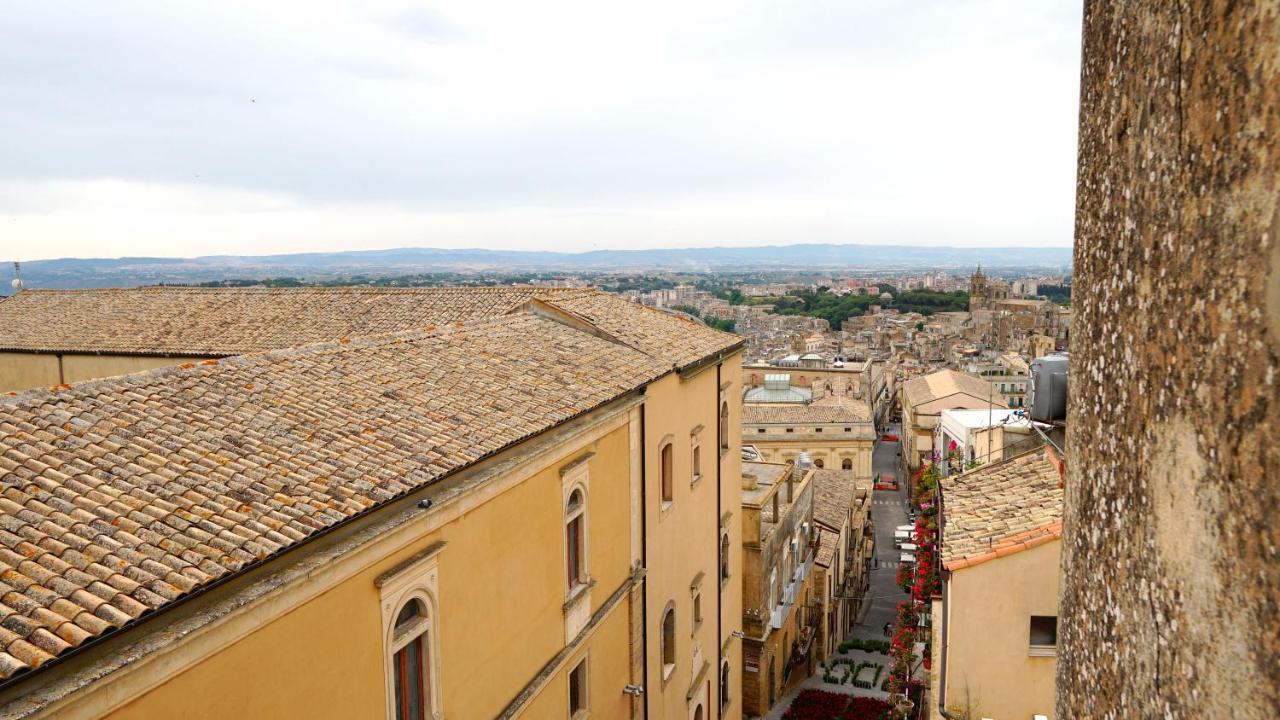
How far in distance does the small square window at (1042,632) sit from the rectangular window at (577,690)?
5435mm

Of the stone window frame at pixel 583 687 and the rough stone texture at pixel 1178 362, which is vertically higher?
the rough stone texture at pixel 1178 362

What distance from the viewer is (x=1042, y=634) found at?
947cm

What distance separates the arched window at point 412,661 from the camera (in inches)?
290

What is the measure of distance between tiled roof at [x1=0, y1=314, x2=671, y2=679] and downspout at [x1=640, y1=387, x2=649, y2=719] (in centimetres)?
229

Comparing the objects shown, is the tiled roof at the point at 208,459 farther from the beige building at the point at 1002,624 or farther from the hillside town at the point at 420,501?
the beige building at the point at 1002,624

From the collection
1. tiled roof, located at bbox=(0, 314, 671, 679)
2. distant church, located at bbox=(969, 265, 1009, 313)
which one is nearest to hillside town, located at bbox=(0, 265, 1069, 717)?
tiled roof, located at bbox=(0, 314, 671, 679)

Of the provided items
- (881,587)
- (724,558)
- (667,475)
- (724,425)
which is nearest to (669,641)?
(667,475)

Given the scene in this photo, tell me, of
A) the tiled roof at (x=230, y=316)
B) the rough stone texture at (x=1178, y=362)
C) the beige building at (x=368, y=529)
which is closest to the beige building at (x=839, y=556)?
the beige building at (x=368, y=529)

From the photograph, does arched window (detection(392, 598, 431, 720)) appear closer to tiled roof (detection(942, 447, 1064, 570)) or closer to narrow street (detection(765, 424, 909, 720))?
tiled roof (detection(942, 447, 1064, 570))

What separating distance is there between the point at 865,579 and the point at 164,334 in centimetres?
3231

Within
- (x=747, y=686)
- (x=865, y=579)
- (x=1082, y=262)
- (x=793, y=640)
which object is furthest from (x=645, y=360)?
(x=865, y=579)

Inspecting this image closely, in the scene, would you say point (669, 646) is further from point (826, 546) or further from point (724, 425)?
point (826, 546)

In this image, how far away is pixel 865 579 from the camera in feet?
134

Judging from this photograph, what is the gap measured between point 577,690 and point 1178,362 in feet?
33.3
